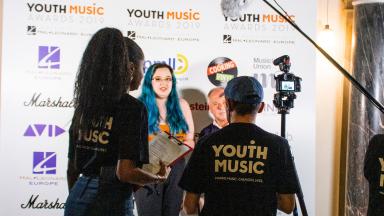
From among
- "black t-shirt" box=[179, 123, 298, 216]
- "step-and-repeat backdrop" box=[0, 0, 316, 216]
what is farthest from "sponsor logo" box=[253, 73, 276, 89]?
"black t-shirt" box=[179, 123, 298, 216]

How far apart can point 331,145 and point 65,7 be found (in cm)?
236

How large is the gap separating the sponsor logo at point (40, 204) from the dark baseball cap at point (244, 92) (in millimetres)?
1952

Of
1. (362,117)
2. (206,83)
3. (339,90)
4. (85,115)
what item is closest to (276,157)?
(85,115)

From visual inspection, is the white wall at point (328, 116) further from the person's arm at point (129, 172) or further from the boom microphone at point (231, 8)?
the person's arm at point (129, 172)

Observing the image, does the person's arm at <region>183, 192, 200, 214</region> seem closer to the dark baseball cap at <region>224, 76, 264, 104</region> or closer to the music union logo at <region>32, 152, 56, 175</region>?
the dark baseball cap at <region>224, 76, 264, 104</region>

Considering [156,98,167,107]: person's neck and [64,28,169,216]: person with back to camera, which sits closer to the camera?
[64,28,169,216]: person with back to camera

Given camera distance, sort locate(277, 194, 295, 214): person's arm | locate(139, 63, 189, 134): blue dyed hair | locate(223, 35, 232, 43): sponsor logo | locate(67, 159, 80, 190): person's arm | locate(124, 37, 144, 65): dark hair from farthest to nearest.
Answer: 1. locate(223, 35, 232, 43): sponsor logo
2. locate(139, 63, 189, 134): blue dyed hair
3. locate(124, 37, 144, 65): dark hair
4. locate(67, 159, 80, 190): person's arm
5. locate(277, 194, 295, 214): person's arm

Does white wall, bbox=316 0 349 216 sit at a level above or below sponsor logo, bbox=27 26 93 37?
below

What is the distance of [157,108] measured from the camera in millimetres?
3785

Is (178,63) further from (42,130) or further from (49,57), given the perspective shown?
(42,130)

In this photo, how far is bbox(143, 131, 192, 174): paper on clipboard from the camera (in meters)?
3.63

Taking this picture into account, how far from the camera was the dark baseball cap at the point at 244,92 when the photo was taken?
2.25 m

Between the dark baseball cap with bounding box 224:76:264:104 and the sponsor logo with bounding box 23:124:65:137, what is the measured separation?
5.96ft

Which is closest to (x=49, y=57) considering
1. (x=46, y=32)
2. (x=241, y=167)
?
(x=46, y=32)
